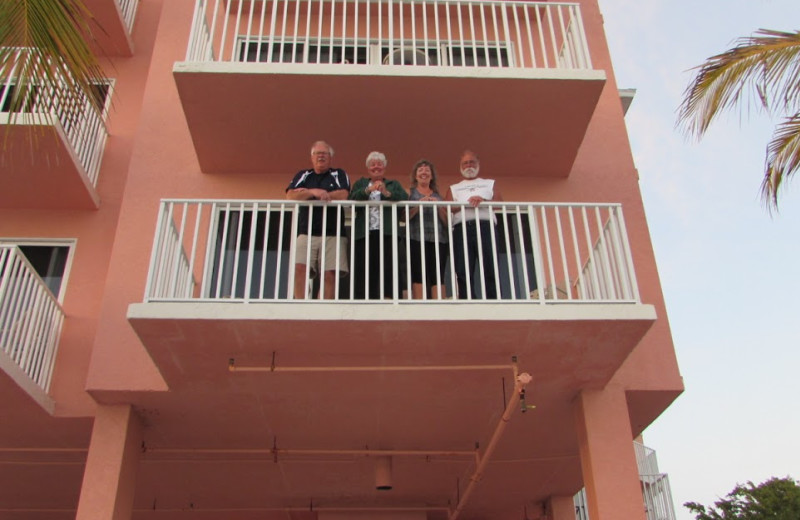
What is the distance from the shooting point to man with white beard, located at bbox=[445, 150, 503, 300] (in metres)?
6.70

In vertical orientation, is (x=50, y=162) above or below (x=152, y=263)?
above

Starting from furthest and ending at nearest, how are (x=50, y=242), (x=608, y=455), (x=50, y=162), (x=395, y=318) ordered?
(x=50, y=242)
(x=50, y=162)
(x=608, y=455)
(x=395, y=318)

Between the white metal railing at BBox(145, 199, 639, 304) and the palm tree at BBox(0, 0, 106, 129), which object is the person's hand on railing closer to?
the white metal railing at BBox(145, 199, 639, 304)

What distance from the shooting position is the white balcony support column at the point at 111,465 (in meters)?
6.78

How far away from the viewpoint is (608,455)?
6973 millimetres

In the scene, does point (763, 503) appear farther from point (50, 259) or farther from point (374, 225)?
point (50, 259)

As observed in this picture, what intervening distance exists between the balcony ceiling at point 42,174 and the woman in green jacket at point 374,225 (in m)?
3.84

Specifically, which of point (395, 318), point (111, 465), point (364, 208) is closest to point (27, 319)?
point (111, 465)

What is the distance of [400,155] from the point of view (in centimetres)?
889

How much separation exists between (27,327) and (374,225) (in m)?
3.77

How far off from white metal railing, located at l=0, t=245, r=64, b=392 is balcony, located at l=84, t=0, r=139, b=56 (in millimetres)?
4105

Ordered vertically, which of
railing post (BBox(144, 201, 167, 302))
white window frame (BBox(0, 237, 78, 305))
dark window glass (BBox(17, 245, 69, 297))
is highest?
white window frame (BBox(0, 237, 78, 305))

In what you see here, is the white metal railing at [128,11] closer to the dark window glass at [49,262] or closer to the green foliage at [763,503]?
the dark window glass at [49,262]

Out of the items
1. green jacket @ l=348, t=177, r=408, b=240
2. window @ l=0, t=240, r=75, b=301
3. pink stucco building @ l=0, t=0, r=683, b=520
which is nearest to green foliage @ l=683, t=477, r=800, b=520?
pink stucco building @ l=0, t=0, r=683, b=520
